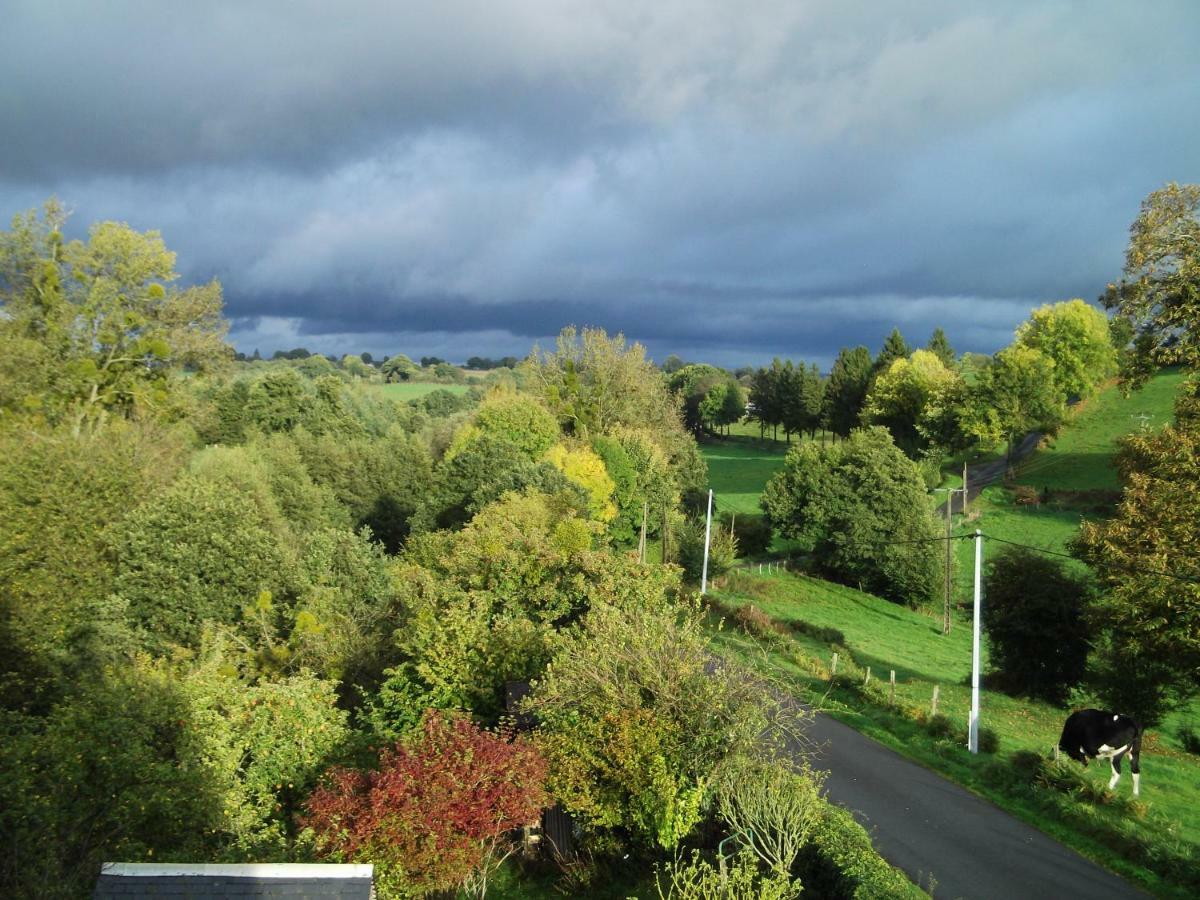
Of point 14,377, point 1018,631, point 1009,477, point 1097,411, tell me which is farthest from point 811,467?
point 14,377

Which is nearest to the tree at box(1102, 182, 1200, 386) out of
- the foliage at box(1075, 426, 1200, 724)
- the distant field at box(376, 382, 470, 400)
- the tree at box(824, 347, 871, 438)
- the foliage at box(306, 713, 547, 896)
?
the foliage at box(1075, 426, 1200, 724)

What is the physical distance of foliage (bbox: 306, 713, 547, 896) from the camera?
1277cm

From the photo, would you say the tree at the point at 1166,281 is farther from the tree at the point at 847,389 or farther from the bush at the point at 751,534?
the tree at the point at 847,389

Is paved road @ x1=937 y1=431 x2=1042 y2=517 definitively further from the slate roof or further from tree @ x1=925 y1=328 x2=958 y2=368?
the slate roof

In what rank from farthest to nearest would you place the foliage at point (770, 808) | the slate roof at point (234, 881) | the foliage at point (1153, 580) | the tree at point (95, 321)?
1. the tree at point (95, 321)
2. the foliage at point (1153, 580)
3. the foliage at point (770, 808)
4. the slate roof at point (234, 881)

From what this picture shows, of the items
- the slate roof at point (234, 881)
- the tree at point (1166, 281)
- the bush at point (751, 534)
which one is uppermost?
the tree at point (1166, 281)

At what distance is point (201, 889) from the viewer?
10.0 meters

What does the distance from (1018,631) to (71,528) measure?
3449 cm

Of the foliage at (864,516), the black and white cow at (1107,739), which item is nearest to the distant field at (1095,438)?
the foliage at (864,516)

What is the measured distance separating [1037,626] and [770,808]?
17.4 metres

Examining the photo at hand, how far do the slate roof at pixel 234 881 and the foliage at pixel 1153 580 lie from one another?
814 inches

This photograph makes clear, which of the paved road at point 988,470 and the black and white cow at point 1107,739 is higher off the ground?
the paved road at point 988,470

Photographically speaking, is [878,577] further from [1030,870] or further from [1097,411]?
[1097,411]

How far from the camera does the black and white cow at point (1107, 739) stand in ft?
57.4
